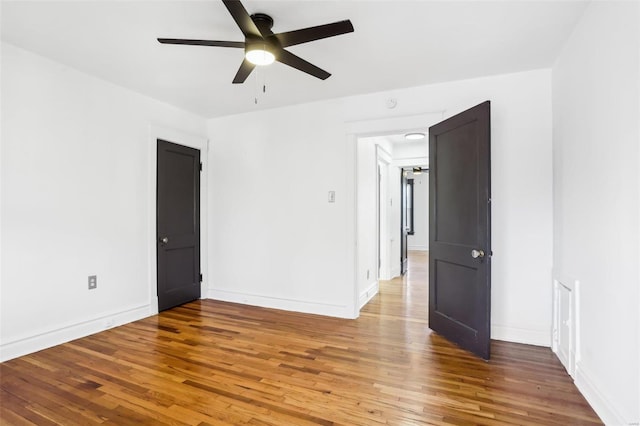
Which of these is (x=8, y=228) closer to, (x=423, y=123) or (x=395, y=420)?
(x=395, y=420)

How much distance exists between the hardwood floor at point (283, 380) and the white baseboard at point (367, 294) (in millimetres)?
651

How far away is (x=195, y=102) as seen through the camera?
4.00 metres

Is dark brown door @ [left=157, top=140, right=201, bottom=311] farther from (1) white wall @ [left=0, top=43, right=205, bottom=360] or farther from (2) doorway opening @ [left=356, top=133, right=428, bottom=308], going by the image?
(2) doorway opening @ [left=356, top=133, right=428, bottom=308]

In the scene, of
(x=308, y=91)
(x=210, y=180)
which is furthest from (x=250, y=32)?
(x=210, y=180)

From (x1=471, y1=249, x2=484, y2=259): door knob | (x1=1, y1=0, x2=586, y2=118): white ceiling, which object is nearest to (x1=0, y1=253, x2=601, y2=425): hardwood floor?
(x1=471, y1=249, x2=484, y2=259): door knob

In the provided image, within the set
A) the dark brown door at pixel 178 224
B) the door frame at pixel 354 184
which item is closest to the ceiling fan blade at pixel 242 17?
the door frame at pixel 354 184

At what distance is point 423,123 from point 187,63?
238cm

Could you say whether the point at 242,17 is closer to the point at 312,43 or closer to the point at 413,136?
the point at 312,43

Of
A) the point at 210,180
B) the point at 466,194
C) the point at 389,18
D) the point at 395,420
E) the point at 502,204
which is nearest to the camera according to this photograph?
the point at 395,420

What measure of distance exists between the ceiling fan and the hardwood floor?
2284mm

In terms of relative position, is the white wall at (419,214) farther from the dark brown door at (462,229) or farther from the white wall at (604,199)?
the white wall at (604,199)

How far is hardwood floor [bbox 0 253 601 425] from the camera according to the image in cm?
196

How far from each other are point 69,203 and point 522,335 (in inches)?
175

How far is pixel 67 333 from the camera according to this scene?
3.06 meters
